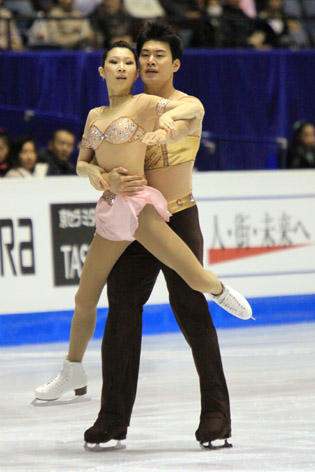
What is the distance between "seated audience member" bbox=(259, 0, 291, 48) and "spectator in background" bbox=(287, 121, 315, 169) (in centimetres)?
174

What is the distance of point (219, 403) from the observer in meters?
3.29

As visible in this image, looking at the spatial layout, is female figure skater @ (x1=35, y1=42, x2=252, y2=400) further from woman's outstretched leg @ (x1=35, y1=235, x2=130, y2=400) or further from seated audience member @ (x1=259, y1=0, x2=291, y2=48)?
seated audience member @ (x1=259, y1=0, x2=291, y2=48)

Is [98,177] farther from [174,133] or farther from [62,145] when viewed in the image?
[62,145]

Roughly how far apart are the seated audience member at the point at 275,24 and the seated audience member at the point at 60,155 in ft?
10.7

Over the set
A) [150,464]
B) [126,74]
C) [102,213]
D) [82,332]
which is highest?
[126,74]

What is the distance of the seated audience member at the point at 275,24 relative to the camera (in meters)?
9.80

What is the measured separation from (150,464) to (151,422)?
633mm

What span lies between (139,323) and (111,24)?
599cm

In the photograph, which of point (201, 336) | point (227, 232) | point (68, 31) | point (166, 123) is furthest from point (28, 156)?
point (166, 123)

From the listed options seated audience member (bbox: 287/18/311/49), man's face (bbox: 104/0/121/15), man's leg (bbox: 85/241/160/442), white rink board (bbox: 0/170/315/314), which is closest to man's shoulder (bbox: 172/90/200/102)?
man's leg (bbox: 85/241/160/442)

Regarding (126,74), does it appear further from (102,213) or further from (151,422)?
(151,422)

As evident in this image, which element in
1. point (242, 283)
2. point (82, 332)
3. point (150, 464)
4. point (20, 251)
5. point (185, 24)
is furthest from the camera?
point (185, 24)

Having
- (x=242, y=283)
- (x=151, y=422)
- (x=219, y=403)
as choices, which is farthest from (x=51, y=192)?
(x=219, y=403)

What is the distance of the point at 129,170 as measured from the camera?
3182 millimetres
